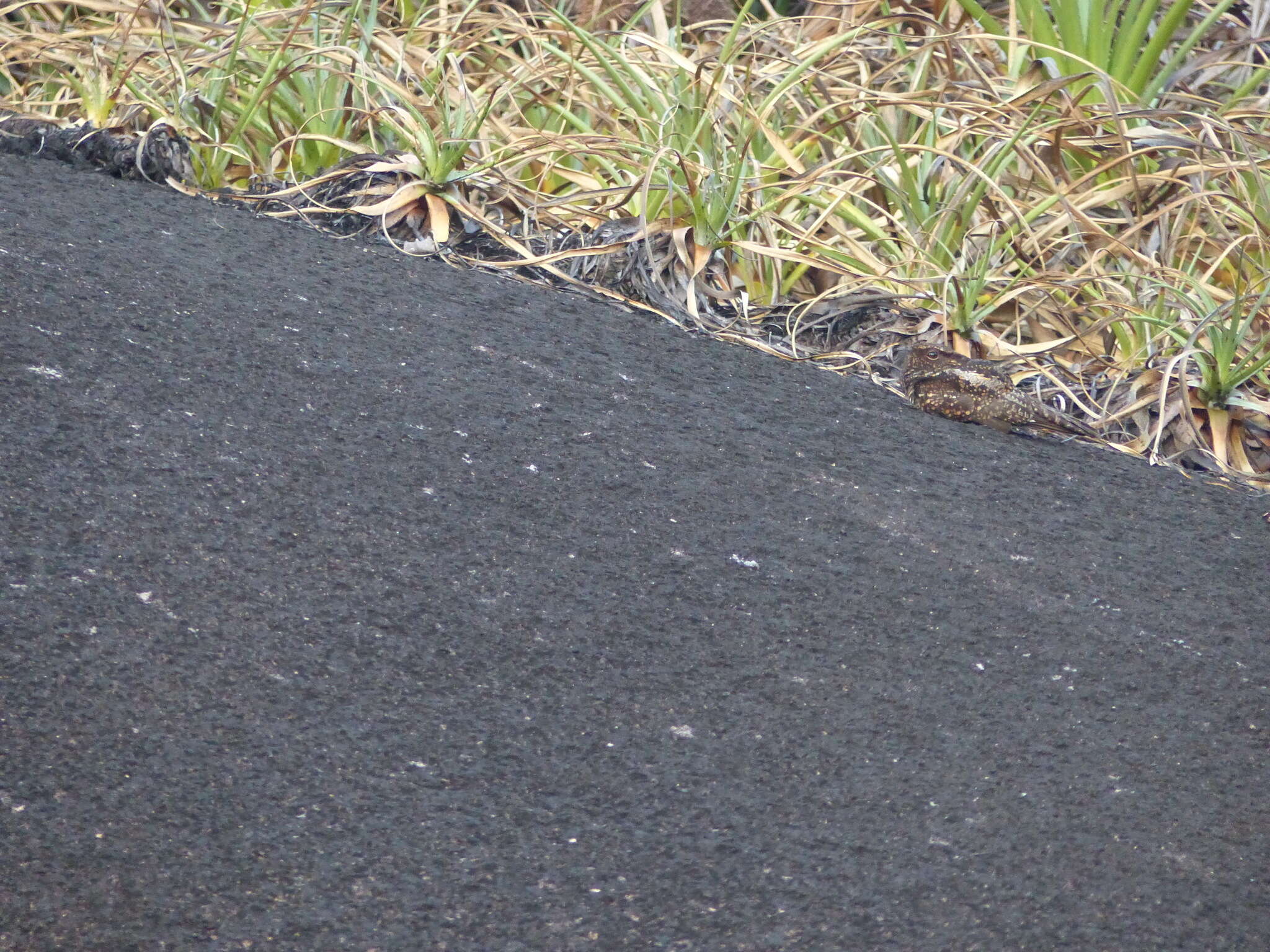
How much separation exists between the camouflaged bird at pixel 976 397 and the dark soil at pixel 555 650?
6 centimetres

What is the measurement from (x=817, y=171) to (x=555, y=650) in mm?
2201

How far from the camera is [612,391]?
262 cm

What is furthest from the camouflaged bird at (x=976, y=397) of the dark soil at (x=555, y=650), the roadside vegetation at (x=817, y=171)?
the roadside vegetation at (x=817, y=171)

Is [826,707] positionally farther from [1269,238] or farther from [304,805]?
[1269,238]

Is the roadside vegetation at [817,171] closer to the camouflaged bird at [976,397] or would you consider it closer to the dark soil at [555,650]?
the camouflaged bird at [976,397]

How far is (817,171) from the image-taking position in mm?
3572

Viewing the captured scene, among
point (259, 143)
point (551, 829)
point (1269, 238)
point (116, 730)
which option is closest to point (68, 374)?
point (116, 730)

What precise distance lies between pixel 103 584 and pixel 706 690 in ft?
3.06

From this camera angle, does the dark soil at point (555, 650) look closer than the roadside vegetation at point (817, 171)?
Yes

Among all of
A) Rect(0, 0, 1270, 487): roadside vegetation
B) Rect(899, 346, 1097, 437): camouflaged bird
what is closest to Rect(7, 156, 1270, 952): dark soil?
Rect(899, 346, 1097, 437): camouflaged bird

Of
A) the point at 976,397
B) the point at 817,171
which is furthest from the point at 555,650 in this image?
the point at 817,171

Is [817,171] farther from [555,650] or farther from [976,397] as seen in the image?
[555,650]

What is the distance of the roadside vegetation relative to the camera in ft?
10.7

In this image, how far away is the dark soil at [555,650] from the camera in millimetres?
1475
